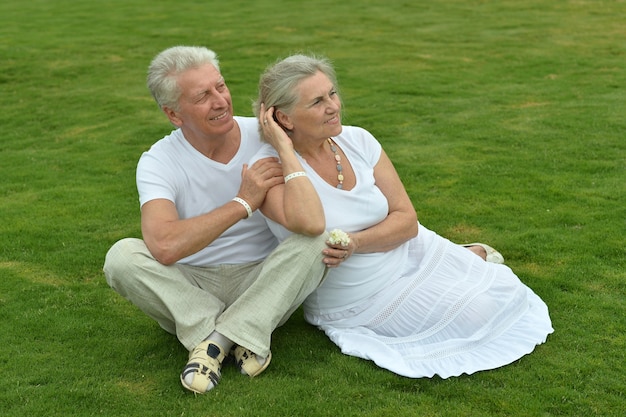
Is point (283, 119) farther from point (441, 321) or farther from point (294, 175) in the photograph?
point (441, 321)

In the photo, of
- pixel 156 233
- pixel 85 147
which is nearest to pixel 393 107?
pixel 85 147

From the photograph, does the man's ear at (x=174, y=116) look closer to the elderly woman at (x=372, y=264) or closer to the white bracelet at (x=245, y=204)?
the elderly woman at (x=372, y=264)

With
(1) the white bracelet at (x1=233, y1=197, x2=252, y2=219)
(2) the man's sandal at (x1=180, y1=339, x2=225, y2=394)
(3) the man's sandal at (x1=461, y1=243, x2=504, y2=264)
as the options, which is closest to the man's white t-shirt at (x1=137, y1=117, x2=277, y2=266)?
(1) the white bracelet at (x1=233, y1=197, x2=252, y2=219)

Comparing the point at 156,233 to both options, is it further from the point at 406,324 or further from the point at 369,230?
the point at 406,324

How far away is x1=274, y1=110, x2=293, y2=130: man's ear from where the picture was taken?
15.1 feet

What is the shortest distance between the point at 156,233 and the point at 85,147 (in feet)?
20.4

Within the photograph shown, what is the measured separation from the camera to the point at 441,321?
15.4 ft

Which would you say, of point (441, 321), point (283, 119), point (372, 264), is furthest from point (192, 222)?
point (441, 321)

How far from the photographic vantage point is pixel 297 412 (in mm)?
4160

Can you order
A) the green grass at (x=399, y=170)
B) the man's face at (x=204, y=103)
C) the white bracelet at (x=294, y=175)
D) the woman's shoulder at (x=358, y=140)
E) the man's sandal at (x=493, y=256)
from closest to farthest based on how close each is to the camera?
1. the green grass at (x=399, y=170)
2. the white bracelet at (x=294, y=175)
3. the man's face at (x=204, y=103)
4. the woman's shoulder at (x=358, y=140)
5. the man's sandal at (x=493, y=256)

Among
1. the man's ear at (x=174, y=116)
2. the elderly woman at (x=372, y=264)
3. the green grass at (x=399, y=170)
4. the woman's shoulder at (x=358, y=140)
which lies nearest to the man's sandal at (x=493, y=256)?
the green grass at (x=399, y=170)

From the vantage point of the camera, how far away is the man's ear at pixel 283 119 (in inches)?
181

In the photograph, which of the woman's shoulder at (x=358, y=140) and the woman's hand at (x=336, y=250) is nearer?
the woman's hand at (x=336, y=250)

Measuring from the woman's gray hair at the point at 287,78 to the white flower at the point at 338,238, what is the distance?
72 centimetres
